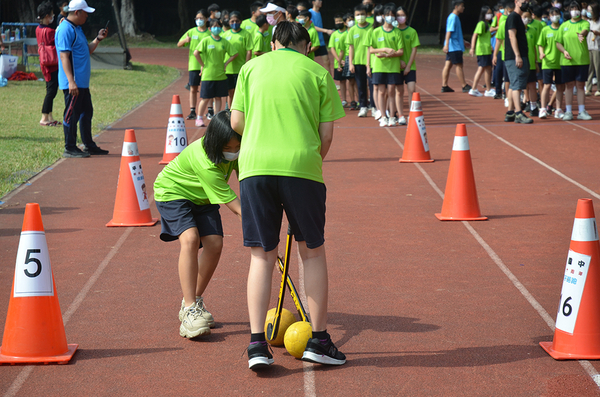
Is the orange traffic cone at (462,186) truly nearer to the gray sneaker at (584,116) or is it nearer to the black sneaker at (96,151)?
the black sneaker at (96,151)

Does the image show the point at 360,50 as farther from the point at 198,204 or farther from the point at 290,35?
the point at 290,35

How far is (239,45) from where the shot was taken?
45.9ft

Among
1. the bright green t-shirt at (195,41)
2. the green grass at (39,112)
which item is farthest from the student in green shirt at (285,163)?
the bright green t-shirt at (195,41)

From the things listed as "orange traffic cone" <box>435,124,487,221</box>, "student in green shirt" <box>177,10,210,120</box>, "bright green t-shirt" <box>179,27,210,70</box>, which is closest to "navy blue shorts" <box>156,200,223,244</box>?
"orange traffic cone" <box>435,124,487,221</box>

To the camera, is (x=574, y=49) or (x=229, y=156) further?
(x=574, y=49)

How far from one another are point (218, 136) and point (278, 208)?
0.59m

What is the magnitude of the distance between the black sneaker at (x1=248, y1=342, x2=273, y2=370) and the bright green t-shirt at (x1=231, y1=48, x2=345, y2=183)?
2.97 ft

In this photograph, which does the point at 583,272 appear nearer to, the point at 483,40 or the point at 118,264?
the point at 118,264

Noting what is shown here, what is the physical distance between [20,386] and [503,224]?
15.9 ft

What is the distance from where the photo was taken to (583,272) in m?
3.94

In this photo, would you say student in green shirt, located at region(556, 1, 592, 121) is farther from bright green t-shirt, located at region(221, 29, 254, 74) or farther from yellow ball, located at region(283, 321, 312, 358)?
yellow ball, located at region(283, 321, 312, 358)

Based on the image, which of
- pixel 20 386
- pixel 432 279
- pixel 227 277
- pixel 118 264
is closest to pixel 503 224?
pixel 432 279

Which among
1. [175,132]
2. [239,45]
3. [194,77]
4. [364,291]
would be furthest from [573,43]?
[364,291]

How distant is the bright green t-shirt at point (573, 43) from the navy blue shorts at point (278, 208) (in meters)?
11.1
